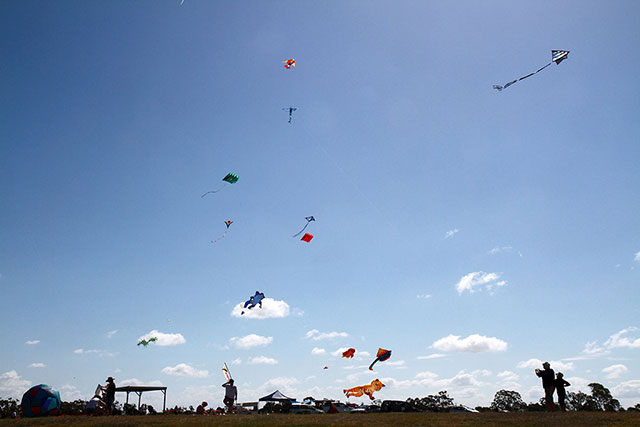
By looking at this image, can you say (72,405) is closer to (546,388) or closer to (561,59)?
(546,388)

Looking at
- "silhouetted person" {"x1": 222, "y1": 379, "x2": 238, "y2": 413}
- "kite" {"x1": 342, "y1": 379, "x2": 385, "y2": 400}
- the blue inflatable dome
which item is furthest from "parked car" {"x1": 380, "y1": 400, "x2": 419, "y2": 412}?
the blue inflatable dome

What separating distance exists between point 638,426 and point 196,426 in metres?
12.8

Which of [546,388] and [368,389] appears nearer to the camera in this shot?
[546,388]

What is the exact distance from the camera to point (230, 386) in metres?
22.5

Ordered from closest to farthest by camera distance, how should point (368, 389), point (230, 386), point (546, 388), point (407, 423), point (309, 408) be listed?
point (407, 423)
point (546, 388)
point (230, 386)
point (368, 389)
point (309, 408)

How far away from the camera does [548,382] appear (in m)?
18.3

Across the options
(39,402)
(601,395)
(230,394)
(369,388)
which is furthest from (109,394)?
(601,395)

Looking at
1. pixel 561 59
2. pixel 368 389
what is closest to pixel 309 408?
pixel 368 389

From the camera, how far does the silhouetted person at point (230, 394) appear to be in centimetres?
2214

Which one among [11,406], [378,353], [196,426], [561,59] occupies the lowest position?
[11,406]

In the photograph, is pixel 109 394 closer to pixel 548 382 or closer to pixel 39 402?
pixel 39 402

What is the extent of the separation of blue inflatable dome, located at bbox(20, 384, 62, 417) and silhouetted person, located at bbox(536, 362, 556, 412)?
22578mm

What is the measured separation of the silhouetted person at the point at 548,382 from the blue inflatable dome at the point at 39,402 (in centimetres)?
2258

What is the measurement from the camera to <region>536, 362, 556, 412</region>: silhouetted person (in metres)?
18.2
